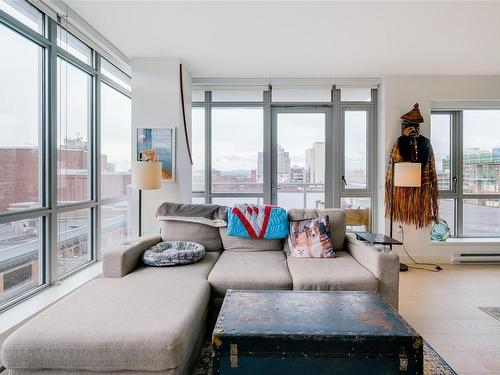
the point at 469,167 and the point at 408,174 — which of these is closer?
the point at 408,174

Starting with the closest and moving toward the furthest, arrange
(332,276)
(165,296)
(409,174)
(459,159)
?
(165,296)
(332,276)
(409,174)
(459,159)

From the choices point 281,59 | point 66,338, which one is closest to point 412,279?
point 281,59

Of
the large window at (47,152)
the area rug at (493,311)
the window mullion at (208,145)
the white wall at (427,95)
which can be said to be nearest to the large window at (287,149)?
the window mullion at (208,145)

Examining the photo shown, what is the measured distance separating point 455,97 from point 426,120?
0.49 m

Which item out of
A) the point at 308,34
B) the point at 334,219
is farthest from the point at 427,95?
the point at 334,219

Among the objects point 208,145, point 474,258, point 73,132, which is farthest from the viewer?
point 208,145

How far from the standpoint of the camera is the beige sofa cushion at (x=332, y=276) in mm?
1936

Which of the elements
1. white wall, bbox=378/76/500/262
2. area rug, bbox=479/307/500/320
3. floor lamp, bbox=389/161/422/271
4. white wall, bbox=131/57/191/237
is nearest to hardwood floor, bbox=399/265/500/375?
area rug, bbox=479/307/500/320

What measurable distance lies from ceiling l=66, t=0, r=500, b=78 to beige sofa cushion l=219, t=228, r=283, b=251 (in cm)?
190

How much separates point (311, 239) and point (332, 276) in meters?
0.53

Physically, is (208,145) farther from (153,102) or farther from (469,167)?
(469,167)

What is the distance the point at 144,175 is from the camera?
271 cm

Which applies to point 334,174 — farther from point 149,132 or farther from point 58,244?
point 58,244

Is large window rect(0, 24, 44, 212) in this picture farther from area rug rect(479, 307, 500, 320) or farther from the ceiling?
area rug rect(479, 307, 500, 320)
